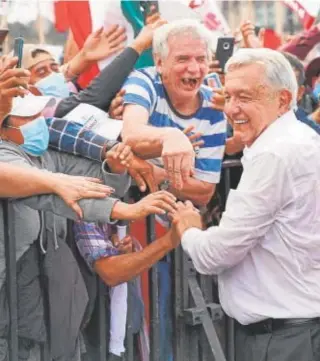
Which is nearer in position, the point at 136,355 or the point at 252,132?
the point at 252,132

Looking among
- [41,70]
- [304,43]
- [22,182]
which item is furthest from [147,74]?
[304,43]

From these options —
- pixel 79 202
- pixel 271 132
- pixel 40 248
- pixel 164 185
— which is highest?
pixel 271 132

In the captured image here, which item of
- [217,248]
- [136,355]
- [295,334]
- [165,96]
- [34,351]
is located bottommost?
[136,355]

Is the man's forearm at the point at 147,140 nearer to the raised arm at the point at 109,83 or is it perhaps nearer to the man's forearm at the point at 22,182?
the man's forearm at the point at 22,182

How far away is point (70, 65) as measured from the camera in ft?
17.8

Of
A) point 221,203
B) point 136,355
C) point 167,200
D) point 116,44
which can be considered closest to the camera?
point 167,200

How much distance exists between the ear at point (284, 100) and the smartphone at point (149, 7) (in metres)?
1.66

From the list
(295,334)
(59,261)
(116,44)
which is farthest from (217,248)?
(116,44)

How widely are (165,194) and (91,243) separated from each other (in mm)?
513

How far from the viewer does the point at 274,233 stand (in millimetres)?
3324

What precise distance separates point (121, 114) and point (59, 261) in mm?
973

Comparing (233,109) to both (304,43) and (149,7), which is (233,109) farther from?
(304,43)

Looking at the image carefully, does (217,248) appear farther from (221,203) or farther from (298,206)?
(221,203)

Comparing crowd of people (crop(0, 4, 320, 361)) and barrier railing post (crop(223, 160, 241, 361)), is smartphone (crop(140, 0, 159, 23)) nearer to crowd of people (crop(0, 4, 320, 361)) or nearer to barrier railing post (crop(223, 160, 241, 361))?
crowd of people (crop(0, 4, 320, 361))
